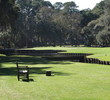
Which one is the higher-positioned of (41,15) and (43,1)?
(43,1)

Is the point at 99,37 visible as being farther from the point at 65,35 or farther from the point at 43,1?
the point at 43,1

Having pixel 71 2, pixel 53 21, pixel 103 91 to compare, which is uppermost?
pixel 71 2

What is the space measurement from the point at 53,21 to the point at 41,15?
321 inches

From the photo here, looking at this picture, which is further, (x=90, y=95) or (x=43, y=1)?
(x=43, y=1)

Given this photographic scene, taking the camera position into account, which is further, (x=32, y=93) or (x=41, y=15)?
(x=41, y=15)

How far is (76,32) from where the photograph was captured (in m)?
137

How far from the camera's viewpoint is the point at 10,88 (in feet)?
54.1

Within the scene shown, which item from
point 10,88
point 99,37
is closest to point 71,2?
point 99,37

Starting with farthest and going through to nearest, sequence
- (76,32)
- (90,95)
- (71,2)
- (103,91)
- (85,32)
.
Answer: (71,2)
(76,32)
(85,32)
(103,91)
(90,95)

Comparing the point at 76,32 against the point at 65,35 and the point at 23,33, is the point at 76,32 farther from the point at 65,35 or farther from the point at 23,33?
the point at 23,33

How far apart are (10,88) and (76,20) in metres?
123

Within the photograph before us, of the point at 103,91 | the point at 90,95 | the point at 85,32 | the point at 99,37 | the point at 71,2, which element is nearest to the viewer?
the point at 90,95

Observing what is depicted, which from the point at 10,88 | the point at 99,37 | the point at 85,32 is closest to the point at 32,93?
the point at 10,88

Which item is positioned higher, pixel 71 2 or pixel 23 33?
pixel 71 2
